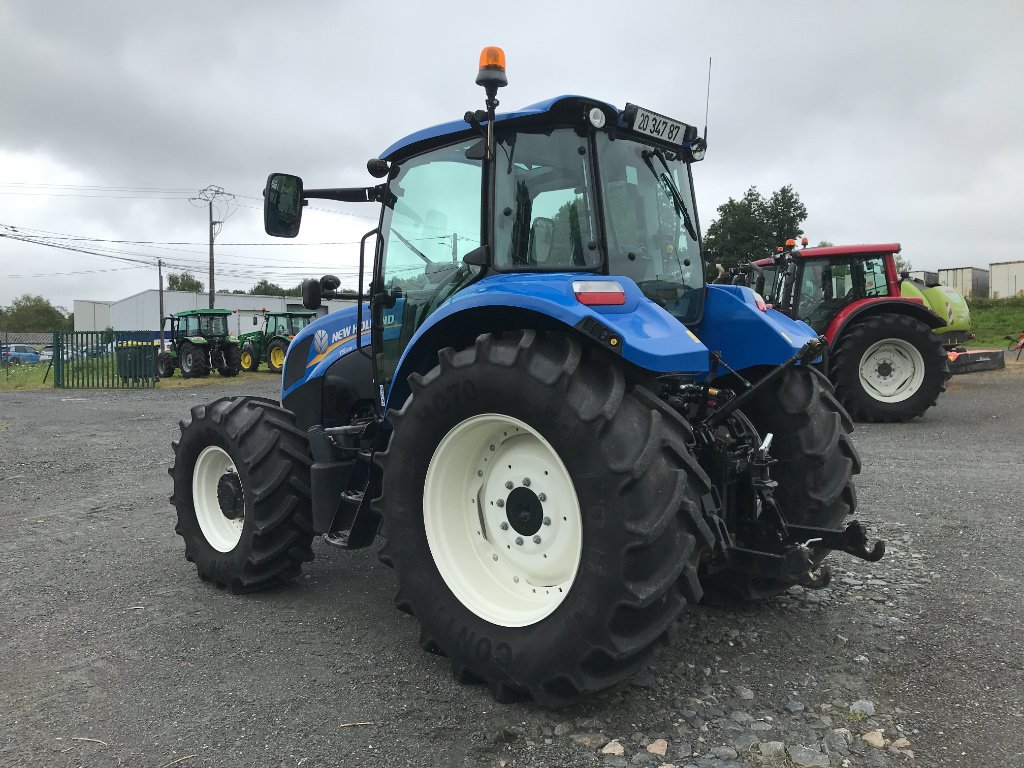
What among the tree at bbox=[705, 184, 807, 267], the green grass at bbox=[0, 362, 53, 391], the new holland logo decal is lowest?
the green grass at bbox=[0, 362, 53, 391]

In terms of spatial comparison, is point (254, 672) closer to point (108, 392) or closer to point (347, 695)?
point (347, 695)

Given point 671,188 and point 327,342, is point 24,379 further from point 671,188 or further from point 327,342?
point 671,188

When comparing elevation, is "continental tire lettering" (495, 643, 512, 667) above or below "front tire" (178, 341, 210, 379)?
below

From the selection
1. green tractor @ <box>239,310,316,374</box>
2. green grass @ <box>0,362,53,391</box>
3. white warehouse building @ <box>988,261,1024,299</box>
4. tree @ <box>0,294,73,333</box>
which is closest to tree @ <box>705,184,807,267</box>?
→ white warehouse building @ <box>988,261,1024,299</box>

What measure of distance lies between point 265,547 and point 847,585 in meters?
3.11

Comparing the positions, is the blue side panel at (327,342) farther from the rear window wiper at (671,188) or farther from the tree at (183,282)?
the tree at (183,282)

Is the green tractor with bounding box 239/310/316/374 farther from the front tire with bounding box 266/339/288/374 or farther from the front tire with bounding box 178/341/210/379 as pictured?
the front tire with bounding box 178/341/210/379

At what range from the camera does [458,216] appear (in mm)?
3453

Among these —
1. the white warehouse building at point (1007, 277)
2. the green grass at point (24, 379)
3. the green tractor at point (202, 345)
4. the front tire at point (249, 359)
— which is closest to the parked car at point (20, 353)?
the green grass at point (24, 379)

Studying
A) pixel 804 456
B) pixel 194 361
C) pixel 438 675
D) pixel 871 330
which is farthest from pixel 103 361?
pixel 804 456

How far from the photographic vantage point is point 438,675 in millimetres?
2945

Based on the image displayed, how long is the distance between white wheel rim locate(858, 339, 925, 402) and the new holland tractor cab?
7539mm

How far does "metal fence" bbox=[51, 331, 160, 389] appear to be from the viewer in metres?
20.0

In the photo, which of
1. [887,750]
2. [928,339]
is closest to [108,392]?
[928,339]
